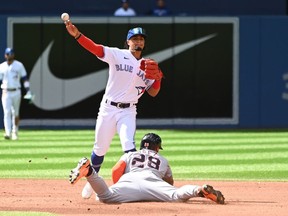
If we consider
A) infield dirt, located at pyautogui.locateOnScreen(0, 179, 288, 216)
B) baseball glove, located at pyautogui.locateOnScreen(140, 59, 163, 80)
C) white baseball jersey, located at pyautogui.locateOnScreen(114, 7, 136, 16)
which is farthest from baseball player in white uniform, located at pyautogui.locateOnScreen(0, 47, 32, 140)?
baseball glove, located at pyautogui.locateOnScreen(140, 59, 163, 80)

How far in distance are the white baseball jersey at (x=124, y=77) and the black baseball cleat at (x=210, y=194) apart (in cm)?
163

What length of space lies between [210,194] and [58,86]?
1399cm

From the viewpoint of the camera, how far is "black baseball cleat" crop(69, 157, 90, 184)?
983cm

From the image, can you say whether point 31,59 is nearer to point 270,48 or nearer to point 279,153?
point 270,48

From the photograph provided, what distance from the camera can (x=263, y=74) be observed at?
23984 mm

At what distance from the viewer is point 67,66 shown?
2370cm

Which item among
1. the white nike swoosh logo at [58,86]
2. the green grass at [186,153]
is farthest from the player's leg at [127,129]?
the white nike swoosh logo at [58,86]

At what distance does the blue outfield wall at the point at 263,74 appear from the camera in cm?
2391

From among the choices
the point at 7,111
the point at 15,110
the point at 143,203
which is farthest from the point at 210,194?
the point at 15,110

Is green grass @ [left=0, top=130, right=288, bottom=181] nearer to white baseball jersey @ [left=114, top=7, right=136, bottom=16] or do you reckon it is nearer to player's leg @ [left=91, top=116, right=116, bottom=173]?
player's leg @ [left=91, top=116, right=116, bottom=173]

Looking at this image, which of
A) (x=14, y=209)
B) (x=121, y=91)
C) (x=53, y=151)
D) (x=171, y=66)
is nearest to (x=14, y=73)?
(x=53, y=151)

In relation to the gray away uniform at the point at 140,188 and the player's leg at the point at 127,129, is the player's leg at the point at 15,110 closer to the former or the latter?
the player's leg at the point at 127,129

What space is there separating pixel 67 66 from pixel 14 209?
1404 centimetres

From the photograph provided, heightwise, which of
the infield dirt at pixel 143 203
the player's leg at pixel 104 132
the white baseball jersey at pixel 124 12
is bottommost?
the infield dirt at pixel 143 203
